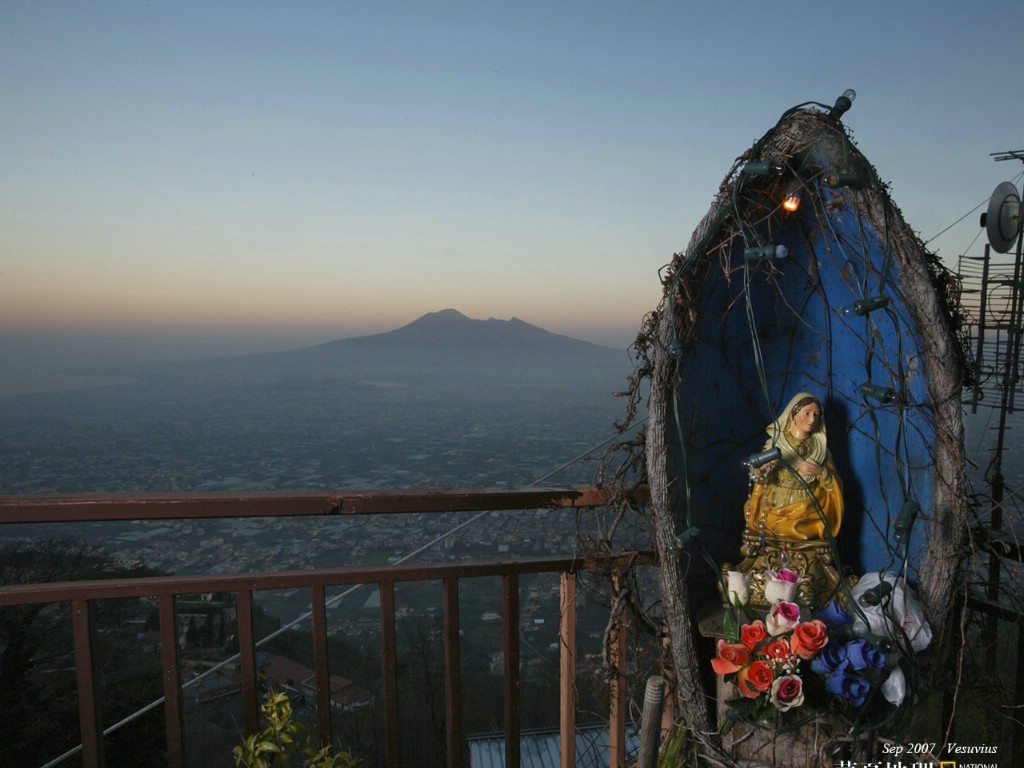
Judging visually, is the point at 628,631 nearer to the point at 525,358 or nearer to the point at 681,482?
the point at 681,482

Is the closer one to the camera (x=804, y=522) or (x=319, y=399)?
(x=804, y=522)

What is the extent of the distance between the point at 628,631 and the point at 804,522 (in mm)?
608

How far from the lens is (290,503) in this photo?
153 cm

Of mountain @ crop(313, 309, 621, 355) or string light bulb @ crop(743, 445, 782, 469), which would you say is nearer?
string light bulb @ crop(743, 445, 782, 469)

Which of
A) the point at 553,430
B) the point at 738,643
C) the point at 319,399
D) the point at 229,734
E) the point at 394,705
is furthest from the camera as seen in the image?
the point at 319,399

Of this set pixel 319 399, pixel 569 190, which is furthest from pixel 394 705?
pixel 319 399

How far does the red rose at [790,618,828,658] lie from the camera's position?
140cm

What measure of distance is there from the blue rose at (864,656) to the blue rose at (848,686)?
0.10 feet

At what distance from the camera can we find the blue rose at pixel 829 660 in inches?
55.6

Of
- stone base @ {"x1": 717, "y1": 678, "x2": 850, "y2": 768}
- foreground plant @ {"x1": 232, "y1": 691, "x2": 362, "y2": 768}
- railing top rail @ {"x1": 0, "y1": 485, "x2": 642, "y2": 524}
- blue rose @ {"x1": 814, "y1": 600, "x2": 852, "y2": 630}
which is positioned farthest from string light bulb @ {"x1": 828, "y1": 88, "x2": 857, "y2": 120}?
foreground plant @ {"x1": 232, "y1": 691, "x2": 362, "y2": 768}

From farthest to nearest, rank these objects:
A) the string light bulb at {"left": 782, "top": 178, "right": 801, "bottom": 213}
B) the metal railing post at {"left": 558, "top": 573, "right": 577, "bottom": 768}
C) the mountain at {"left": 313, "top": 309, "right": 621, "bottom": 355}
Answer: the mountain at {"left": 313, "top": 309, "right": 621, "bottom": 355} → the metal railing post at {"left": 558, "top": 573, "right": 577, "bottom": 768} → the string light bulb at {"left": 782, "top": 178, "right": 801, "bottom": 213}

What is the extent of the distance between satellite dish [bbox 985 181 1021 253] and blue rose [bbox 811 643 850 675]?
169 centimetres

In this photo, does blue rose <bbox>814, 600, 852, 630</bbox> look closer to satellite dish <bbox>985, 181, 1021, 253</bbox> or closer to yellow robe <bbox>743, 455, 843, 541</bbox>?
yellow robe <bbox>743, 455, 843, 541</bbox>

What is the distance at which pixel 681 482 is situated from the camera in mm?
1681
